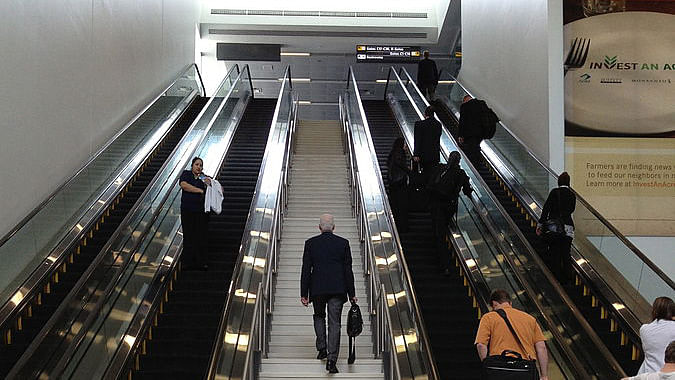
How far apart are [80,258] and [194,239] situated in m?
1.33

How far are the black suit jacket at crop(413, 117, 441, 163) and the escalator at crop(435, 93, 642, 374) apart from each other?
125cm

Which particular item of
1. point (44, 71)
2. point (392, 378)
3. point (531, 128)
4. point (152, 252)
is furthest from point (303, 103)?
point (392, 378)

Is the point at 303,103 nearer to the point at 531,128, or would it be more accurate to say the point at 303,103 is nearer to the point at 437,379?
the point at 531,128

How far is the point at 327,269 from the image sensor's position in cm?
742

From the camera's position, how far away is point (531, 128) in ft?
43.8

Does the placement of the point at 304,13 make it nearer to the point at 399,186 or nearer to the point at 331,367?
the point at 399,186

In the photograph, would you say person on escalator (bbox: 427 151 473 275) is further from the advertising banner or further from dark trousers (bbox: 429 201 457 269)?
the advertising banner

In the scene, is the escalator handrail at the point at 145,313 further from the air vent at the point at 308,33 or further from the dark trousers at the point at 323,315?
the air vent at the point at 308,33

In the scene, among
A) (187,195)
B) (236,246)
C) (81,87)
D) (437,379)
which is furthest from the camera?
(81,87)

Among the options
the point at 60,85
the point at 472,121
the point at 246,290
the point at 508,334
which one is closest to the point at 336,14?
the point at 472,121

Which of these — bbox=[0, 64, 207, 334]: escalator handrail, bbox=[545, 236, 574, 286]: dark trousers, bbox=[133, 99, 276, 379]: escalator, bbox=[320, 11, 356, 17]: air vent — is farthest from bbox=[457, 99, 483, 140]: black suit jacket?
bbox=[320, 11, 356, 17]: air vent

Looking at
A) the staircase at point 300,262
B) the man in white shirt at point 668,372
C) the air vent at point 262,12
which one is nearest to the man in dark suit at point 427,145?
the staircase at point 300,262

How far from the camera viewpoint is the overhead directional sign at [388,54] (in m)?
23.4

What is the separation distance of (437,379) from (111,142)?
8261mm
